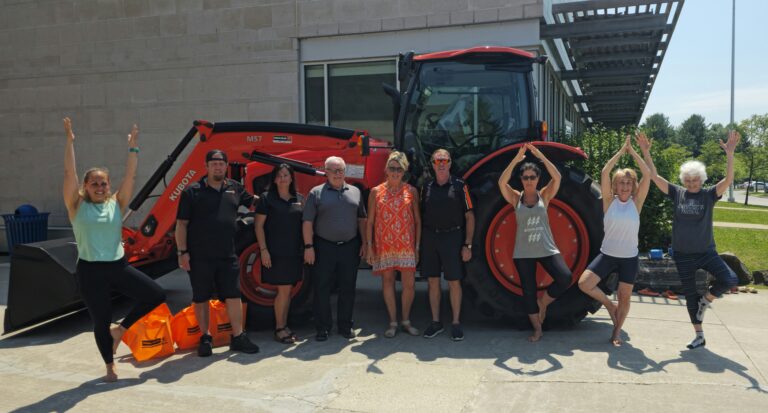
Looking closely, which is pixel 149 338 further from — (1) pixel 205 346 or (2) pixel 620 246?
(2) pixel 620 246

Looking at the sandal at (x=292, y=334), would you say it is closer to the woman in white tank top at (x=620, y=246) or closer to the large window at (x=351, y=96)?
the woman in white tank top at (x=620, y=246)

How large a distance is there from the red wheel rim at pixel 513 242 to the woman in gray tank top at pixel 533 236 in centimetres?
25

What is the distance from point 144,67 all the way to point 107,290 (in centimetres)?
740

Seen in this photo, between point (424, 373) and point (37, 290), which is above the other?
point (37, 290)

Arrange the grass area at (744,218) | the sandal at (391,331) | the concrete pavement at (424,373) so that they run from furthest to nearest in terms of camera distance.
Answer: the grass area at (744,218), the sandal at (391,331), the concrete pavement at (424,373)

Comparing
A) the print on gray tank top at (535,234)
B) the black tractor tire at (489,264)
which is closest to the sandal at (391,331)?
the black tractor tire at (489,264)

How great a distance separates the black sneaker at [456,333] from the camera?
4938 millimetres

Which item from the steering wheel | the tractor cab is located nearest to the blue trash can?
the tractor cab

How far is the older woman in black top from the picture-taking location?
4.92 metres

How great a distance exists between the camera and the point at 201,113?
1025 cm

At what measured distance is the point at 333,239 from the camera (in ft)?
16.3

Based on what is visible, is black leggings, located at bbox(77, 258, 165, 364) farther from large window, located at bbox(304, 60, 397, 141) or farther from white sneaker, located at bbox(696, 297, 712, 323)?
large window, located at bbox(304, 60, 397, 141)

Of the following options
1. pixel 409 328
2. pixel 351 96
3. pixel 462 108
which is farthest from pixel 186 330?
pixel 351 96

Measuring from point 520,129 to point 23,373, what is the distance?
4.69 m
